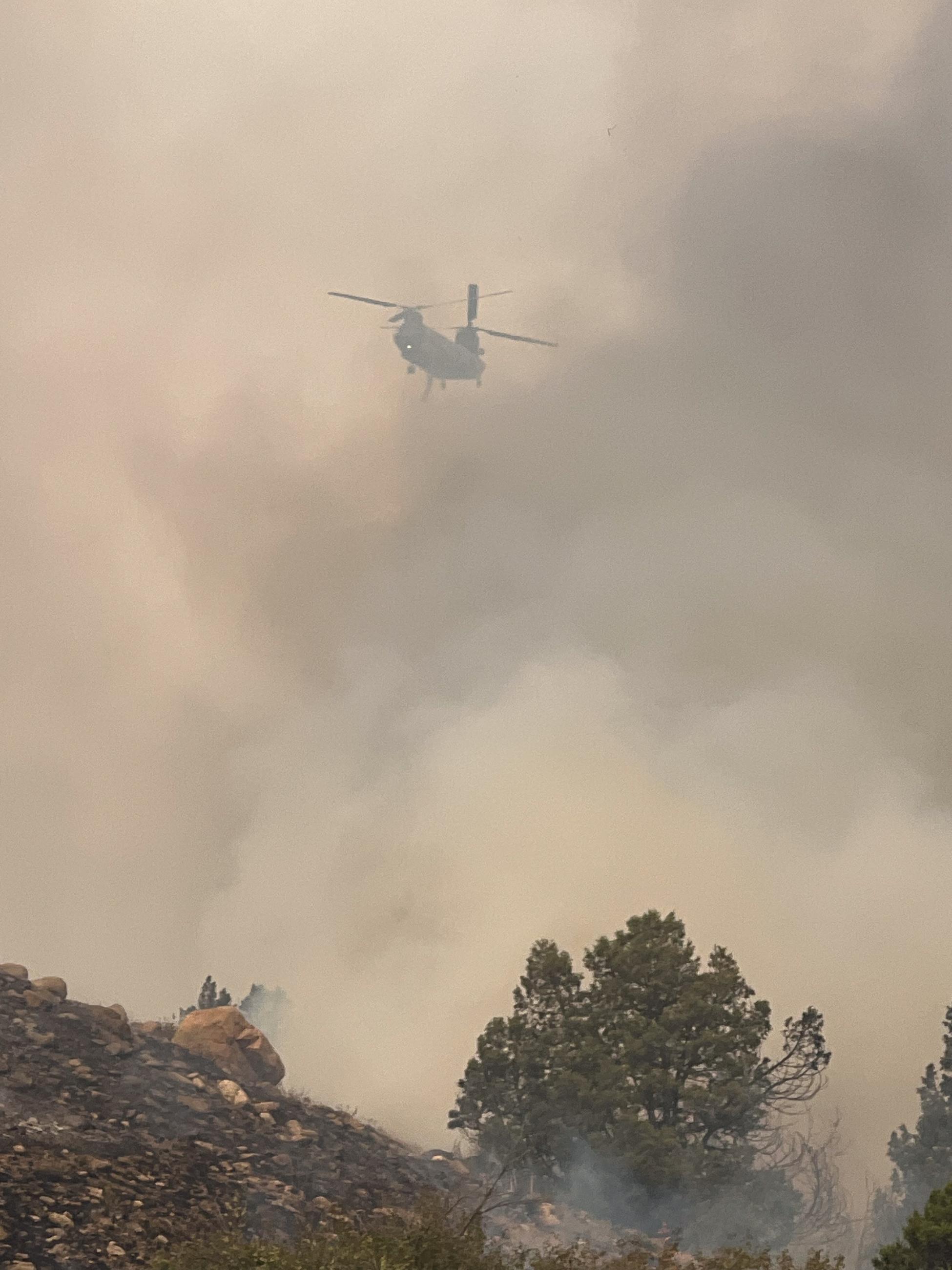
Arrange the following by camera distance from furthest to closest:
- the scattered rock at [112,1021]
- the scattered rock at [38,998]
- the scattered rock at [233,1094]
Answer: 1. the scattered rock at [112,1021]
2. the scattered rock at [38,998]
3. the scattered rock at [233,1094]

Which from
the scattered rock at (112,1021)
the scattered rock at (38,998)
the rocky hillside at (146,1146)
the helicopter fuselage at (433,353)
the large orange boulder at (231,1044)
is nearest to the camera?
the rocky hillside at (146,1146)

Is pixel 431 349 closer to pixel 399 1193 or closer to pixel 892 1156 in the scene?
pixel 892 1156

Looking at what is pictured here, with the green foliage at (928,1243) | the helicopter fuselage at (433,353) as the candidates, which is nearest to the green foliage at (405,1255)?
the green foliage at (928,1243)

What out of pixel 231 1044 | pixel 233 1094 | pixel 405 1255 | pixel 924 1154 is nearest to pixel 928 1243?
pixel 405 1255

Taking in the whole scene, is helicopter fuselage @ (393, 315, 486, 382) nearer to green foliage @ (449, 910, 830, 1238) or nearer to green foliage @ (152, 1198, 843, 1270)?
green foliage @ (449, 910, 830, 1238)

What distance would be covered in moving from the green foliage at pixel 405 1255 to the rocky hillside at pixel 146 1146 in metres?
2.48

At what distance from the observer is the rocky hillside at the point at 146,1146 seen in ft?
105

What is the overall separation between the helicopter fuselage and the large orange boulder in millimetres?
116755

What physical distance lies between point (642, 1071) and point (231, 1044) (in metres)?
15.1

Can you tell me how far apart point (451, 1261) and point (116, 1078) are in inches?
759

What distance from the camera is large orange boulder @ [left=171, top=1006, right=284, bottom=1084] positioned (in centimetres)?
5209

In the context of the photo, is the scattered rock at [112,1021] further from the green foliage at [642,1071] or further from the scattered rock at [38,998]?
the green foliage at [642,1071]

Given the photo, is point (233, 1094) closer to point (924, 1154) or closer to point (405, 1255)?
point (405, 1255)

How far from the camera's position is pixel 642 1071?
5553 centimetres
